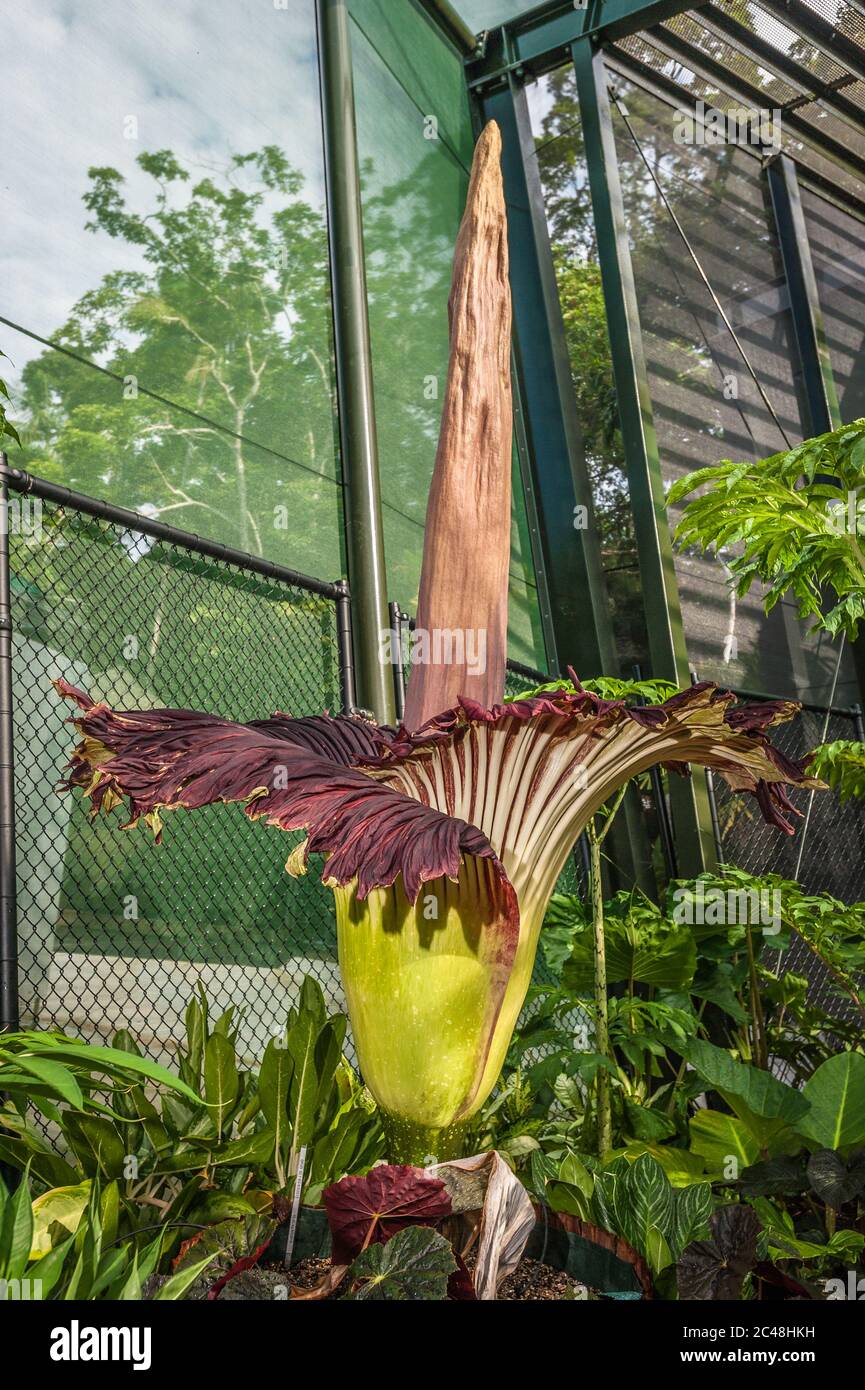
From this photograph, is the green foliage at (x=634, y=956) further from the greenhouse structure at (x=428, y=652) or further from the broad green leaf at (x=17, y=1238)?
the broad green leaf at (x=17, y=1238)

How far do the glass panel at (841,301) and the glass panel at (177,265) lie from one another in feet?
7.04

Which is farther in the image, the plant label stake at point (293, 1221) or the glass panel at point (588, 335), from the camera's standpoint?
the glass panel at point (588, 335)

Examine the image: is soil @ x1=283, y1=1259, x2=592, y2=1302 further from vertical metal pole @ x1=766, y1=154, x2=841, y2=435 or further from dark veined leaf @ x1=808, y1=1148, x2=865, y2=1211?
vertical metal pole @ x1=766, y1=154, x2=841, y2=435

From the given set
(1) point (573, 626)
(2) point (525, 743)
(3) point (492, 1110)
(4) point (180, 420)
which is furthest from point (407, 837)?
(1) point (573, 626)

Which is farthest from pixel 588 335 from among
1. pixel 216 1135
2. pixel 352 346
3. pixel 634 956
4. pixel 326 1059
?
pixel 216 1135

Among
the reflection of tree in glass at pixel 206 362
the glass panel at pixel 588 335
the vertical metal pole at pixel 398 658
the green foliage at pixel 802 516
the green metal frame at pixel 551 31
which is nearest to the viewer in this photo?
the green foliage at pixel 802 516

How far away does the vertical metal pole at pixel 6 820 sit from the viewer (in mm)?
1505

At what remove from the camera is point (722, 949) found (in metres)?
2.75

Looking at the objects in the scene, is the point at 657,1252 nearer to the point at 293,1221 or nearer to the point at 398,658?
the point at 293,1221

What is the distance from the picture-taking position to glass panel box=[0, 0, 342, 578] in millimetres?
2283

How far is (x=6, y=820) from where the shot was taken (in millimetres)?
1560

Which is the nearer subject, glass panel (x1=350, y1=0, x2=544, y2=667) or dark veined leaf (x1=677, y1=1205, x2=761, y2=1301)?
dark veined leaf (x1=677, y1=1205, x2=761, y2=1301)

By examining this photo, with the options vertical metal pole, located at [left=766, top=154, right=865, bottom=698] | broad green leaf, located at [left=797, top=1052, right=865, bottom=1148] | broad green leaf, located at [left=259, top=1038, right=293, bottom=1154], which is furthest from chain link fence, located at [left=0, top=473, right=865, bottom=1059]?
vertical metal pole, located at [left=766, top=154, right=865, bottom=698]

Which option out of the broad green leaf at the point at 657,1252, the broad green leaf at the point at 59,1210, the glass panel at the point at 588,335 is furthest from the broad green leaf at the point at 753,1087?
the glass panel at the point at 588,335
